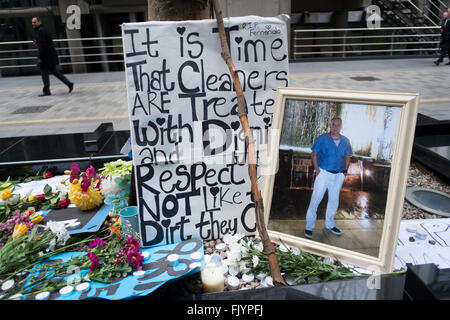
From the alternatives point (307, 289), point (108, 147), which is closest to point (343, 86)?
point (108, 147)

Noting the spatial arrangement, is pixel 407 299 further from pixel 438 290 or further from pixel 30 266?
pixel 30 266

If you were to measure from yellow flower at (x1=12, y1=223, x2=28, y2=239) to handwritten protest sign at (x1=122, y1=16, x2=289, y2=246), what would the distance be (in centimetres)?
79

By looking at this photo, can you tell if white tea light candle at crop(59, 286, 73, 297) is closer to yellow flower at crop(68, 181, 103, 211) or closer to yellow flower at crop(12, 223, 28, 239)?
yellow flower at crop(12, 223, 28, 239)

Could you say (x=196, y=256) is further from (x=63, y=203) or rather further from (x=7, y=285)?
(x=63, y=203)

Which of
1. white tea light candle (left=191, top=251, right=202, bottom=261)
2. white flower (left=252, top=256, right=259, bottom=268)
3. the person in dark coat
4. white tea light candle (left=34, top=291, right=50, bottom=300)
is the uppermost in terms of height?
the person in dark coat

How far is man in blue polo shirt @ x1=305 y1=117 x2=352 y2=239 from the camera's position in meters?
2.02

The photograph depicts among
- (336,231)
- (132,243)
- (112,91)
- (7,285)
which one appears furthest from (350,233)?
(112,91)

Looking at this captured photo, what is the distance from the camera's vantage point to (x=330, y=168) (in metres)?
2.05

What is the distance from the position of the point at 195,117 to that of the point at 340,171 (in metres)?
0.98

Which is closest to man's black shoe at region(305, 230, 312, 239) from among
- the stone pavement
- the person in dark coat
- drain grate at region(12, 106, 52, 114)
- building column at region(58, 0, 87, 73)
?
the stone pavement

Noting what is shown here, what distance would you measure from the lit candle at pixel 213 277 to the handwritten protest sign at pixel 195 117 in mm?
459
